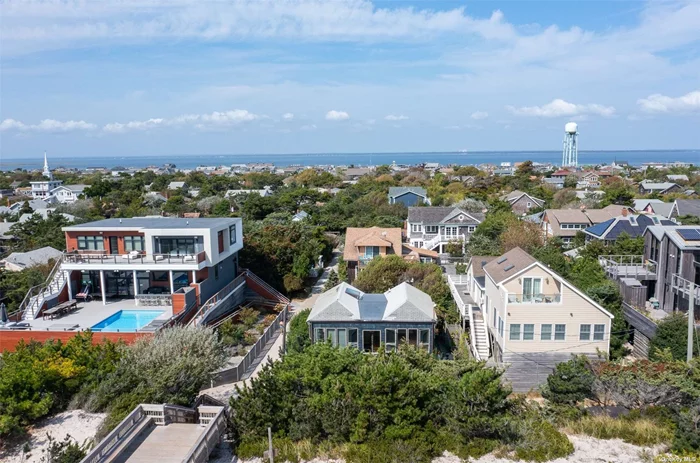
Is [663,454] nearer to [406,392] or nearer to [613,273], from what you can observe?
[406,392]

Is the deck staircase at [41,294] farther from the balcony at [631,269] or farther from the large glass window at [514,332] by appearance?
the balcony at [631,269]

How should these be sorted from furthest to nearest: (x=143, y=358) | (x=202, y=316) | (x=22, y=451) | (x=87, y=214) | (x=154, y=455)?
1. (x=87, y=214)
2. (x=202, y=316)
3. (x=143, y=358)
4. (x=22, y=451)
5. (x=154, y=455)

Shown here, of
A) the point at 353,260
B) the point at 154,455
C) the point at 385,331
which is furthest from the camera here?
the point at 353,260

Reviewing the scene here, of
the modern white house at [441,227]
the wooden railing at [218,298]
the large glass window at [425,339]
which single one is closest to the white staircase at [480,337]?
the large glass window at [425,339]

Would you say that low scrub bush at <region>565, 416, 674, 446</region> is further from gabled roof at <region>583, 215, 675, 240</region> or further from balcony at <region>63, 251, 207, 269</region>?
gabled roof at <region>583, 215, 675, 240</region>

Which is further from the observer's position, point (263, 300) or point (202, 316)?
point (263, 300)

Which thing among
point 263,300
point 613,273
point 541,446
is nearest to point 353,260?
point 263,300

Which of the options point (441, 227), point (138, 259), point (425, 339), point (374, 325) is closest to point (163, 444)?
point (374, 325)
